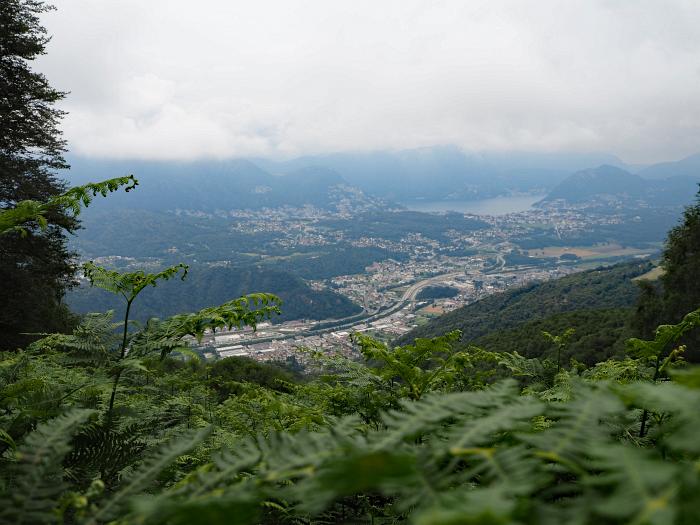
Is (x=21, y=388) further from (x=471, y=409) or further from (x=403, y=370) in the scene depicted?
(x=471, y=409)

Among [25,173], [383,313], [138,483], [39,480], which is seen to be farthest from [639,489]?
[383,313]

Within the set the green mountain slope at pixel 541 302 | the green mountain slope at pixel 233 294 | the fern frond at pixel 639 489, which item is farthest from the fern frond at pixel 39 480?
the green mountain slope at pixel 233 294

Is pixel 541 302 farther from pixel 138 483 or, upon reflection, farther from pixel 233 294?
pixel 233 294

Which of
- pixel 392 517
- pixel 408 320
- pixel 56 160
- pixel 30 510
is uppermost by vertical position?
pixel 56 160

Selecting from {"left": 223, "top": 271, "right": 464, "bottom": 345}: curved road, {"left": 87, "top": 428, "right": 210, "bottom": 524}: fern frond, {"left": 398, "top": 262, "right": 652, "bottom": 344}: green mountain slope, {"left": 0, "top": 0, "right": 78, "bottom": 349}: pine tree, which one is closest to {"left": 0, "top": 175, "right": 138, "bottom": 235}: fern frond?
{"left": 87, "top": 428, "right": 210, "bottom": 524}: fern frond

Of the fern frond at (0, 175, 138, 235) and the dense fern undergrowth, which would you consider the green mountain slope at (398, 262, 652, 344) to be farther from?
the dense fern undergrowth

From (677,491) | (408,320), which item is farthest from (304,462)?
(408,320)
